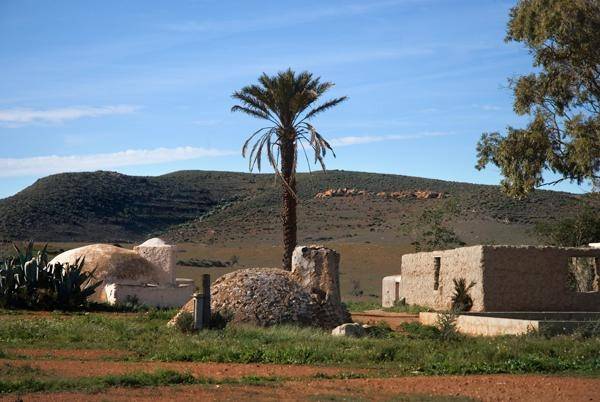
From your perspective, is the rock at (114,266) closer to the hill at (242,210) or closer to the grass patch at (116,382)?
the grass patch at (116,382)

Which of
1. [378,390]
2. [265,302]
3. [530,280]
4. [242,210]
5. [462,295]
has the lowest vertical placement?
[378,390]

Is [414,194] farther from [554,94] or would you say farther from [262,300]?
[262,300]

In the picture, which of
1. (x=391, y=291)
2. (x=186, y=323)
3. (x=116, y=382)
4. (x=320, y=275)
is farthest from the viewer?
(x=391, y=291)

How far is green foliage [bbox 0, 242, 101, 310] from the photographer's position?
26.3 metres

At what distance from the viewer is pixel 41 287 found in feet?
88.3

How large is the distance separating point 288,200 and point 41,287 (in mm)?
8994

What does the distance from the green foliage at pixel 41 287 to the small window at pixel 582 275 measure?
15427 mm

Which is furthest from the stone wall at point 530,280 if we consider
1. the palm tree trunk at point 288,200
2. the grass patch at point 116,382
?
the grass patch at point 116,382

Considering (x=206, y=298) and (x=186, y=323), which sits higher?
(x=206, y=298)

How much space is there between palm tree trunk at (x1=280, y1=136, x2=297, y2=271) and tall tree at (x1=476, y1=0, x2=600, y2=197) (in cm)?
693

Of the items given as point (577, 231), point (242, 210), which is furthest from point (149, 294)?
point (242, 210)

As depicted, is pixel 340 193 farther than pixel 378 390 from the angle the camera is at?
Yes

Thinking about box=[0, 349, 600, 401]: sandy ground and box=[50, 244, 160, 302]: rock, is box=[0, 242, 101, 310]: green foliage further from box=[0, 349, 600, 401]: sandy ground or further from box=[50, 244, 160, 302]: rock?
box=[0, 349, 600, 401]: sandy ground

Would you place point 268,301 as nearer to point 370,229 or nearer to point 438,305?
point 438,305
